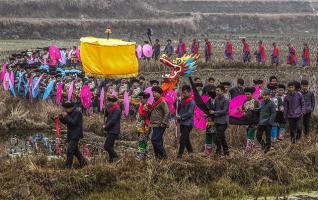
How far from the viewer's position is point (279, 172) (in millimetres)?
12609

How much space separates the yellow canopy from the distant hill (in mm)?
36526

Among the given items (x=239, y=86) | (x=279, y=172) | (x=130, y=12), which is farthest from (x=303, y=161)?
(x=130, y=12)

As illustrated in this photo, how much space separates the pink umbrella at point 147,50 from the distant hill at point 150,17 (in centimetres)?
2296

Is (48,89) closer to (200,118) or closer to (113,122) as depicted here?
(200,118)

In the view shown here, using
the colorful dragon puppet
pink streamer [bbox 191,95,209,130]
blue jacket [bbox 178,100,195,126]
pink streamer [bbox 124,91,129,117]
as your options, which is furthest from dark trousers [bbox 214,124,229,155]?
pink streamer [bbox 124,91,129,117]

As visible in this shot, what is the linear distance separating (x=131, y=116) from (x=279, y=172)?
21.3ft

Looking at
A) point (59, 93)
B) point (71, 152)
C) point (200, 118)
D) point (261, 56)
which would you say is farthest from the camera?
point (261, 56)

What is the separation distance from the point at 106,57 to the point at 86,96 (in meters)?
4.27

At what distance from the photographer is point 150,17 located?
62.5 m

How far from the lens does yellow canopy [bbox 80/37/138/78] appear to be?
563 inches

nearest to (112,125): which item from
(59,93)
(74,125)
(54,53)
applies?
(74,125)

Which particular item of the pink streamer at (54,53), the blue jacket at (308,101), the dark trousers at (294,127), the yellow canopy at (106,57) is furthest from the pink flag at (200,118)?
the pink streamer at (54,53)

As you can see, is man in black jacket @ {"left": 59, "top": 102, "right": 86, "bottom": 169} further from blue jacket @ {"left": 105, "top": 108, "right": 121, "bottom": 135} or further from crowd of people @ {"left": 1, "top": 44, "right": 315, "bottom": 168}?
blue jacket @ {"left": 105, "top": 108, "right": 121, "bottom": 135}

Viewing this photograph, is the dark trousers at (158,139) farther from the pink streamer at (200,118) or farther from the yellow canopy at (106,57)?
the yellow canopy at (106,57)
